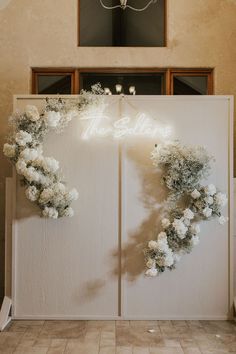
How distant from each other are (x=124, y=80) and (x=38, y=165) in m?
1.96

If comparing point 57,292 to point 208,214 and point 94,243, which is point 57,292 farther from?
point 208,214

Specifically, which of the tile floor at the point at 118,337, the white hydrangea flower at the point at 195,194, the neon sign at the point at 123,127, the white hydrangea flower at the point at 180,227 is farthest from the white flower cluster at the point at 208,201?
the tile floor at the point at 118,337

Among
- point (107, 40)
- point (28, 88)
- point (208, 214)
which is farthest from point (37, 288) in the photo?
point (107, 40)

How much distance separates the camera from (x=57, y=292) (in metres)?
4.82

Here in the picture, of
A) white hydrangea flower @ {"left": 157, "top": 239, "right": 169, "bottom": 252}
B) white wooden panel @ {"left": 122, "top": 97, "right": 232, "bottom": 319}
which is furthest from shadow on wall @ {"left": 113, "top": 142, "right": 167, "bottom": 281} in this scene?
white hydrangea flower @ {"left": 157, "top": 239, "right": 169, "bottom": 252}

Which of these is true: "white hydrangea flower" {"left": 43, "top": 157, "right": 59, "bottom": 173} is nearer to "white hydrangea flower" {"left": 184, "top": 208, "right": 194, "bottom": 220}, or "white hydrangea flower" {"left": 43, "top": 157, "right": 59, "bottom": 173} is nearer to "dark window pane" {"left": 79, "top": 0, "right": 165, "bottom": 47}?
"white hydrangea flower" {"left": 184, "top": 208, "right": 194, "bottom": 220}

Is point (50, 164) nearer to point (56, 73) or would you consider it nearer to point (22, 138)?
point (22, 138)

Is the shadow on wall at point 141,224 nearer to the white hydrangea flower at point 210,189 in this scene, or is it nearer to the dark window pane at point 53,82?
the white hydrangea flower at point 210,189

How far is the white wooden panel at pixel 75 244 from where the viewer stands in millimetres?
4824

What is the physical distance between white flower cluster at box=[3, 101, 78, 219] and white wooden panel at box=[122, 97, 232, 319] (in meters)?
0.76

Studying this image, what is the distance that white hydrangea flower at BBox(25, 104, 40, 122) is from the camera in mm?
4648

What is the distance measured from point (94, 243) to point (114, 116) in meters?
1.51

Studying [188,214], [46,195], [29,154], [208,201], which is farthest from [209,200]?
[29,154]

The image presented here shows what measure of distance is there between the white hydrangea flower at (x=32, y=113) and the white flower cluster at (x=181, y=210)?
1387mm
